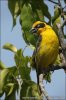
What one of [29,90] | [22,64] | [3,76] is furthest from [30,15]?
[29,90]

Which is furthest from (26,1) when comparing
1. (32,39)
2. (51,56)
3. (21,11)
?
(51,56)

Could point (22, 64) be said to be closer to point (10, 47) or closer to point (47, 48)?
point (10, 47)

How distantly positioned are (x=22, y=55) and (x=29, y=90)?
13.2 inches

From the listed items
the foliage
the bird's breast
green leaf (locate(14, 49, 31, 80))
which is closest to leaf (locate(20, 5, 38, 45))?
the foliage

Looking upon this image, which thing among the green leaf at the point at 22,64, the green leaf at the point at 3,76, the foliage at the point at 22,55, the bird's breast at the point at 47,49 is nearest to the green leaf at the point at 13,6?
the foliage at the point at 22,55

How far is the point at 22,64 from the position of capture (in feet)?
7.25

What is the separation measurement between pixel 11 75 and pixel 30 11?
543 mm

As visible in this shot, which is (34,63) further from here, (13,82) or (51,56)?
(51,56)

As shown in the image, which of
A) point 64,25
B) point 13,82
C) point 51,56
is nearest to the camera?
point 64,25

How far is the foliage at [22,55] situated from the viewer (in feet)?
6.91

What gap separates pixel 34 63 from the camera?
251cm

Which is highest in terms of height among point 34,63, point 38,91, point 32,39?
point 32,39

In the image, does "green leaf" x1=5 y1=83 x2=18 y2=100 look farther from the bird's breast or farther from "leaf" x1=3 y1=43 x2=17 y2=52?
the bird's breast

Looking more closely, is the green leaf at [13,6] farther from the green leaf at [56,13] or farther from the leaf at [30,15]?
the green leaf at [56,13]
